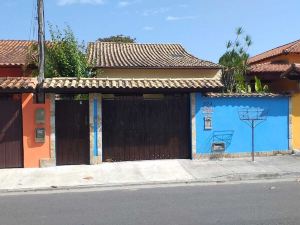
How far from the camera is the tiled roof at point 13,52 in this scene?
1947 centimetres

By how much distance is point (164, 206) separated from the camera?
809 centimetres

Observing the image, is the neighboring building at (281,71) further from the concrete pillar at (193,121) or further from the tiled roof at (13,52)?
the tiled roof at (13,52)

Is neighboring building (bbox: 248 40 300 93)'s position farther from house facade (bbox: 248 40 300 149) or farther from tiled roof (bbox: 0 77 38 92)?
tiled roof (bbox: 0 77 38 92)

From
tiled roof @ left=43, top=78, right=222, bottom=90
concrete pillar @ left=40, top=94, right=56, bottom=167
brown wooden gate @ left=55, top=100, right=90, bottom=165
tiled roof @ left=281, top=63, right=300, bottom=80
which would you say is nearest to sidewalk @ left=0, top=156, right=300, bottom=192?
concrete pillar @ left=40, top=94, right=56, bottom=167

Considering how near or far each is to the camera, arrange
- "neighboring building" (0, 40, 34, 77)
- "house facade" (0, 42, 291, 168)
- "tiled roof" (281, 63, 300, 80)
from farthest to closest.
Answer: "neighboring building" (0, 40, 34, 77) < "tiled roof" (281, 63, 300, 80) < "house facade" (0, 42, 291, 168)

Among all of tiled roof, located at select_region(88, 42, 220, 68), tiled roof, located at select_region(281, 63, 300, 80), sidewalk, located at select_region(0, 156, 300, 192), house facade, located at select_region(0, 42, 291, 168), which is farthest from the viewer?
tiled roof, located at select_region(88, 42, 220, 68)

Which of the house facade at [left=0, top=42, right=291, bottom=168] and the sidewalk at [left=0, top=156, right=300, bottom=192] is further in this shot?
the house facade at [left=0, top=42, right=291, bottom=168]

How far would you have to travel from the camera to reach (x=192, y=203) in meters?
8.32

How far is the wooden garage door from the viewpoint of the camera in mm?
14000

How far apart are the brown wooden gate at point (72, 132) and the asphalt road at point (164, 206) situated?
151 inches

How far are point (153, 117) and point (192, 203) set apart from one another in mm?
6135

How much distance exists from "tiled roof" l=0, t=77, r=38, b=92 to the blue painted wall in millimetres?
5217

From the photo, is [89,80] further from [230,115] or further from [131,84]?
[230,115]

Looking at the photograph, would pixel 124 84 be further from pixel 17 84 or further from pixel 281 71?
pixel 281 71
